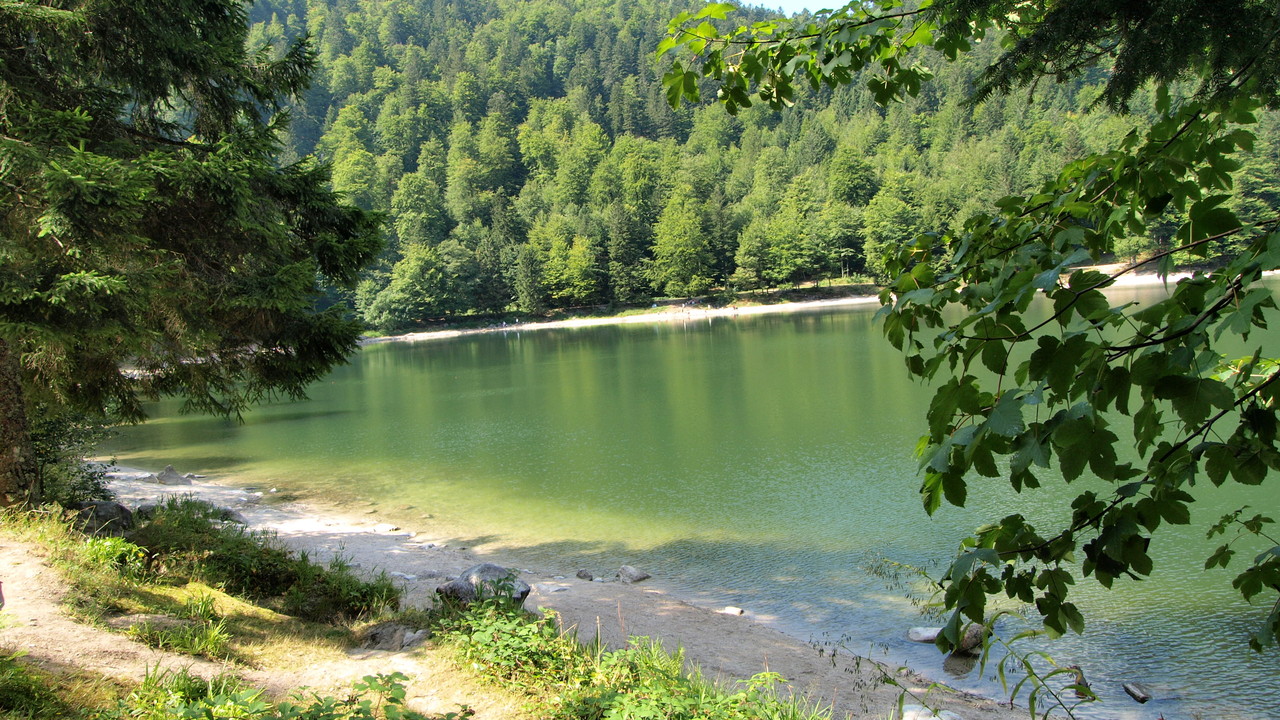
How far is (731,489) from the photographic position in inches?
585

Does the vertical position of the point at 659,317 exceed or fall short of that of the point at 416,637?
it exceeds it

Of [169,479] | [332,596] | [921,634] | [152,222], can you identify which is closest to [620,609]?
[332,596]

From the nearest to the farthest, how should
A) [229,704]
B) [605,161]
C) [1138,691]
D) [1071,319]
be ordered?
[1071,319] → [229,704] → [1138,691] → [605,161]

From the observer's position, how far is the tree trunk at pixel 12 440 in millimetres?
6992

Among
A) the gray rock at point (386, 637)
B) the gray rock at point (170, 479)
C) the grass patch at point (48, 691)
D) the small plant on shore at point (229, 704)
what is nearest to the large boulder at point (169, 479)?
the gray rock at point (170, 479)

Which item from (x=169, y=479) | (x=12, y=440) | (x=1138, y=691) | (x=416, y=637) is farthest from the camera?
(x=169, y=479)

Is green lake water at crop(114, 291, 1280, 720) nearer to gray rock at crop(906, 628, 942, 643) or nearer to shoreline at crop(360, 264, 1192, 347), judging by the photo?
gray rock at crop(906, 628, 942, 643)

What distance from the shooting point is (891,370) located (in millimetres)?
27344

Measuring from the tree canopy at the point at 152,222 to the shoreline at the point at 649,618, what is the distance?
2.85m

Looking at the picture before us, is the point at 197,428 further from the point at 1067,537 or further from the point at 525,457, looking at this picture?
the point at 1067,537

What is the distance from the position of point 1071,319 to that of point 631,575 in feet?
30.2

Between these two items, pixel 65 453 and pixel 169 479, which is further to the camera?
pixel 169 479

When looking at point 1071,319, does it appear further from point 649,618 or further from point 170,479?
point 170,479

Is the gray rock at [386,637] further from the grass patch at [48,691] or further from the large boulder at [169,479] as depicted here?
the large boulder at [169,479]
